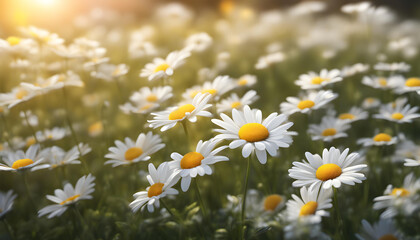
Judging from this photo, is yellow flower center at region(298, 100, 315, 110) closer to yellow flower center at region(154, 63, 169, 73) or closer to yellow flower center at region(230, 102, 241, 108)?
yellow flower center at region(230, 102, 241, 108)

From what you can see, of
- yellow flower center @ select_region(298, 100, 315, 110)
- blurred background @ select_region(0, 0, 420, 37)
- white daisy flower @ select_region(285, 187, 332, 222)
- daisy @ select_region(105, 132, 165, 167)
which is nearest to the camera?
white daisy flower @ select_region(285, 187, 332, 222)

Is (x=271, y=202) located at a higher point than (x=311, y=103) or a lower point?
lower

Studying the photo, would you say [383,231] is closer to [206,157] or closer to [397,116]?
[206,157]

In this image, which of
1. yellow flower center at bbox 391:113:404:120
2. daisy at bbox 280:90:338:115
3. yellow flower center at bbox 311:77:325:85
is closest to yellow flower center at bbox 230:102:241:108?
daisy at bbox 280:90:338:115

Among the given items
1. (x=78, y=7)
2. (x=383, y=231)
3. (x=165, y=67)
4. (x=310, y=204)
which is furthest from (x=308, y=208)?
(x=78, y=7)

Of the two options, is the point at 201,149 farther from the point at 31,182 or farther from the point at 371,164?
the point at 31,182

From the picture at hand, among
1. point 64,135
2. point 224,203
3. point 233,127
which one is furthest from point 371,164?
point 64,135
